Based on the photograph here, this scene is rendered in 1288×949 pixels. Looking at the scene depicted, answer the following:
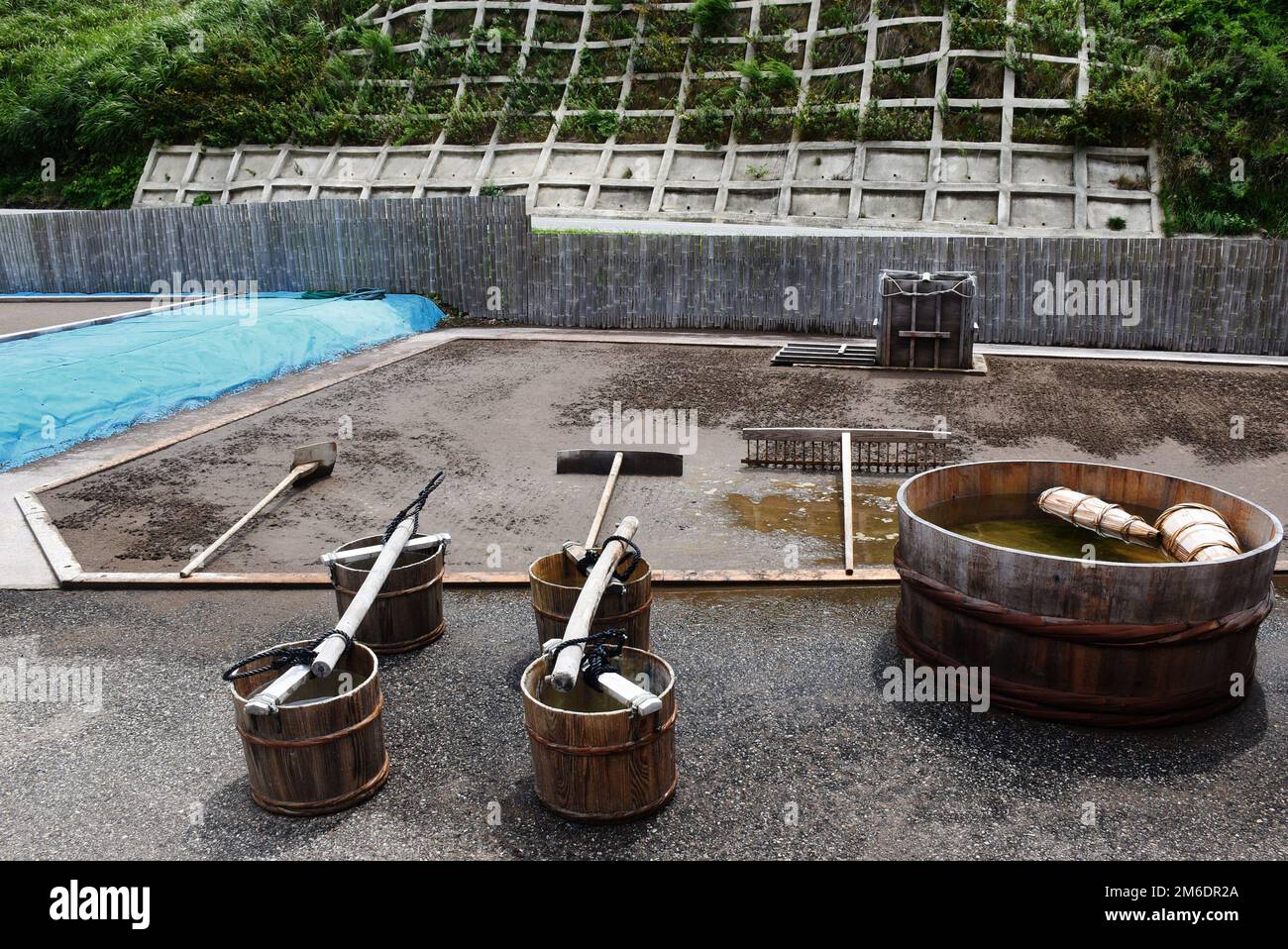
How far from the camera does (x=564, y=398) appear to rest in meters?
13.2

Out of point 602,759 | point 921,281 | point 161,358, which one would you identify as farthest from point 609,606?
point 921,281

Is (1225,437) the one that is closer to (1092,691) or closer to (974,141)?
(1092,691)

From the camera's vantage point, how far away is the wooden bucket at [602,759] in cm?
438

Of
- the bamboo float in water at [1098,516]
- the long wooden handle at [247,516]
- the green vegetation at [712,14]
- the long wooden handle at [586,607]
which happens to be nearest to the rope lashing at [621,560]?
the long wooden handle at [586,607]

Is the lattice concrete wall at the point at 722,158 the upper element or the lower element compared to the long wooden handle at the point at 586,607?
upper

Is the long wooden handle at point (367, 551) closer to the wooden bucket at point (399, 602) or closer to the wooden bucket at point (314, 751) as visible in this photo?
the wooden bucket at point (399, 602)

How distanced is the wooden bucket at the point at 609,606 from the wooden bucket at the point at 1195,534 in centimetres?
289

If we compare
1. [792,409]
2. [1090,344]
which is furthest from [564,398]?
[1090,344]

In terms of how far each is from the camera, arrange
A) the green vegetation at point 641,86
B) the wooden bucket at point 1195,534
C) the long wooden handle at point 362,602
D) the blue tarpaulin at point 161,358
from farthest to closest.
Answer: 1. the green vegetation at point 641,86
2. the blue tarpaulin at point 161,358
3. the wooden bucket at point 1195,534
4. the long wooden handle at point 362,602

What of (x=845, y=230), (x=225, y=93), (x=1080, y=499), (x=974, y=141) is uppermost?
(x=225, y=93)

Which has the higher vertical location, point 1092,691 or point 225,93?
point 225,93

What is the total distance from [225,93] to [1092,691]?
28.3 meters

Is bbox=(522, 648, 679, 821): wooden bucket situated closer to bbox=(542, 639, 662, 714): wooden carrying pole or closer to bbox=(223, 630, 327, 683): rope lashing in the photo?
bbox=(542, 639, 662, 714): wooden carrying pole

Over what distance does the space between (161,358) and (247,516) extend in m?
5.80
